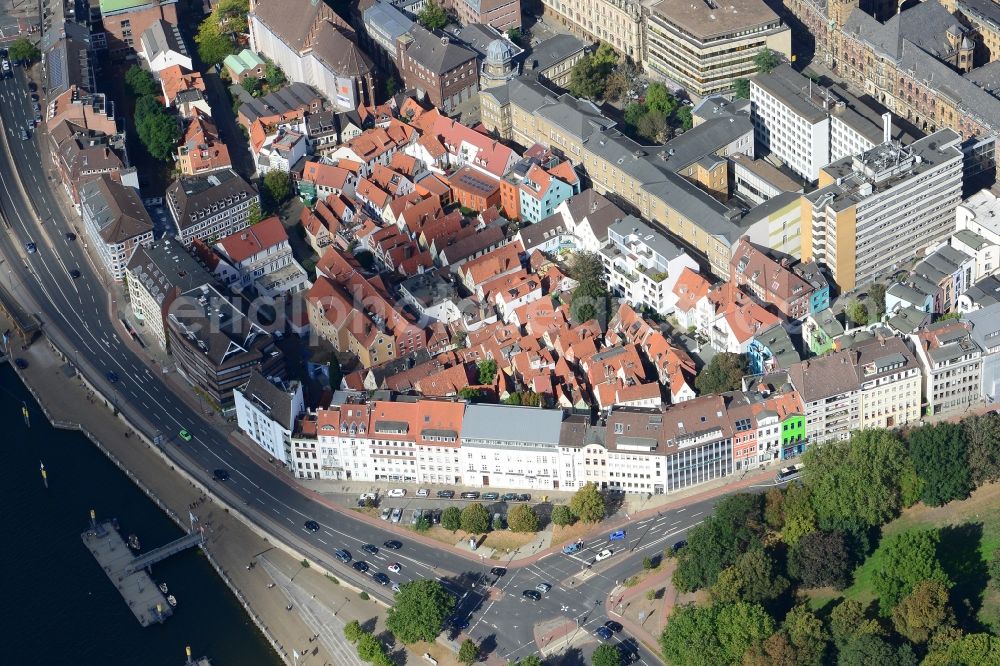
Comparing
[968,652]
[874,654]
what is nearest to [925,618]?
[968,652]

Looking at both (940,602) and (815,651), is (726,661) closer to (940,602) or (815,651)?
(815,651)

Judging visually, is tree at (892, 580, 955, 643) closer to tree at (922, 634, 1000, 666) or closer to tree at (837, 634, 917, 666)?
tree at (922, 634, 1000, 666)

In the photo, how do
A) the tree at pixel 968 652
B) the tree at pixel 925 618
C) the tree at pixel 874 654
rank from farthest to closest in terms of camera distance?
1. the tree at pixel 925 618
2. the tree at pixel 874 654
3. the tree at pixel 968 652

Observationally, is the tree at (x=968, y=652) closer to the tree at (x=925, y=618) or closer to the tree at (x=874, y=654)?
the tree at (x=925, y=618)

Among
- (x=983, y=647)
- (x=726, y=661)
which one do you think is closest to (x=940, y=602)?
(x=983, y=647)

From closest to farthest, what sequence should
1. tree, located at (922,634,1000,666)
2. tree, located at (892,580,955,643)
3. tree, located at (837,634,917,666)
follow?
1. tree, located at (922,634,1000,666)
2. tree, located at (837,634,917,666)
3. tree, located at (892,580,955,643)

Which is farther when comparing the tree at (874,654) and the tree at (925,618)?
the tree at (925,618)

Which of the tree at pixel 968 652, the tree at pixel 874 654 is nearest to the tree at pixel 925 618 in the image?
the tree at pixel 968 652

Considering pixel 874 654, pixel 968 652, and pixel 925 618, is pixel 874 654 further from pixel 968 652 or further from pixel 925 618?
pixel 968 652

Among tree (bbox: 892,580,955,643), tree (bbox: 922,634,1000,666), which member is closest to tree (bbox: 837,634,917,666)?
tree (bbox: 922,634,1000,666)

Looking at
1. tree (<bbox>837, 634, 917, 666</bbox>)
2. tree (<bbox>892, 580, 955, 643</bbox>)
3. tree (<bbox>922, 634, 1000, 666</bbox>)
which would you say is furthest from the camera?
tree (<bbox>892, 580, 955, 643</bbox>)
